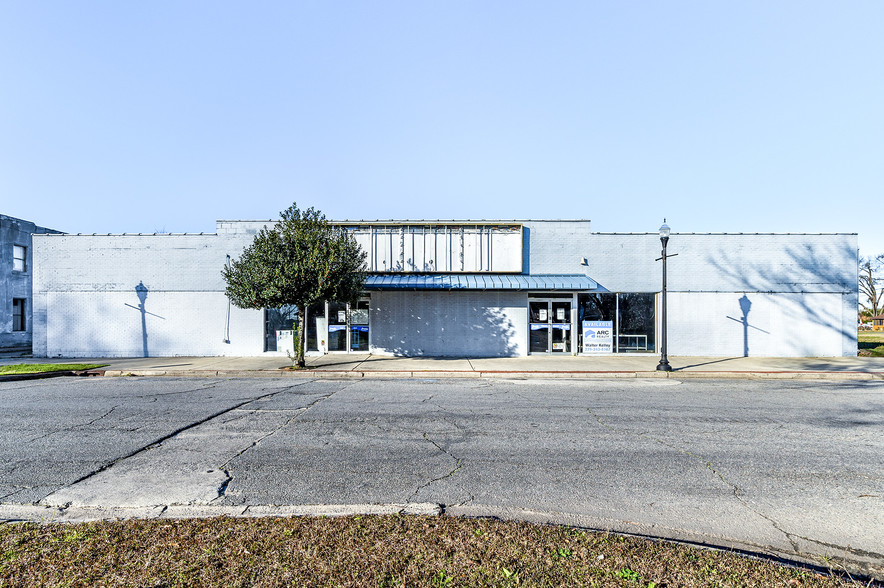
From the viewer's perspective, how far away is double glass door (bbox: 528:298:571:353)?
20.0 metres

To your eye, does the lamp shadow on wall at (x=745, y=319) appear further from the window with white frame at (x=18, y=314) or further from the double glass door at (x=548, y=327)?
the window with white frame at (x=18, y=314)

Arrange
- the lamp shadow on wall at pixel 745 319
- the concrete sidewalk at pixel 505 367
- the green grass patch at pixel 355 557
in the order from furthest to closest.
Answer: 1. the lamp shadow on wall at pixel 745 319
2. the concrete sidewalk at pixel 505 367
3. the green grass patch at pixel 355 557

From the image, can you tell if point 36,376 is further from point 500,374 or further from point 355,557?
point 355,557

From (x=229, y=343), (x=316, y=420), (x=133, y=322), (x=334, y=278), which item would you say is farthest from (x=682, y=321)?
(x=133, y=322)

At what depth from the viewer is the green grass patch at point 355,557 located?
307cm

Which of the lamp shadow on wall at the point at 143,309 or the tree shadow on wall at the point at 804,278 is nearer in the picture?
the tree shadow on wall at the point at 804,278

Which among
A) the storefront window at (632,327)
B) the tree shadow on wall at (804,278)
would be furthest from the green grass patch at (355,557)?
the tree shadow on wall at (804,278)

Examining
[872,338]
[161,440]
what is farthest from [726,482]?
[872,338]

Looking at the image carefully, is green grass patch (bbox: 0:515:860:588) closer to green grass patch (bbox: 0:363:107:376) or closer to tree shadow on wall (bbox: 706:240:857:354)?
green grass patch (bbox: 0:363:107:376)

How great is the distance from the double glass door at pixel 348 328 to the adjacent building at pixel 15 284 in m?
17.3

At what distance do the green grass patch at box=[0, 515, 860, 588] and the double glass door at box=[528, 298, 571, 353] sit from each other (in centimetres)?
1642

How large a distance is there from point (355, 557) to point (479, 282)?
52.4ft

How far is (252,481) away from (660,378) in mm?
12924

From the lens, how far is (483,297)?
65.1ft
